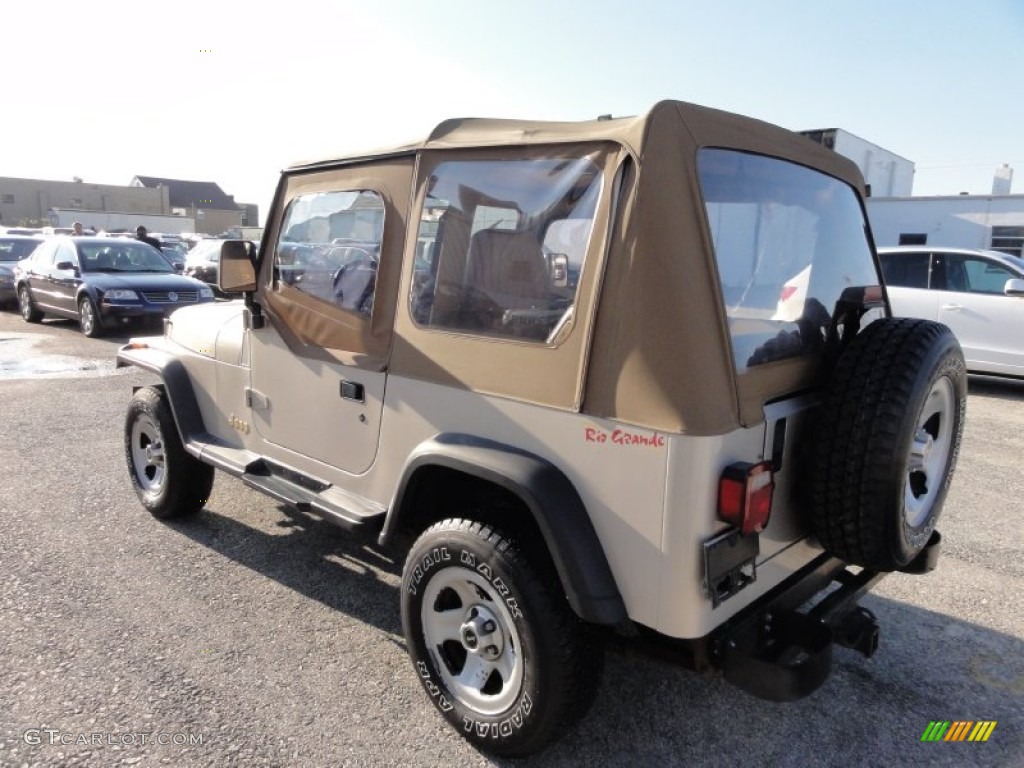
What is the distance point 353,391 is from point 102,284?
1050cm

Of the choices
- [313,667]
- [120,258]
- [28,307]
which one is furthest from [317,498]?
[28,307]

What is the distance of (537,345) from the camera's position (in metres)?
2.31

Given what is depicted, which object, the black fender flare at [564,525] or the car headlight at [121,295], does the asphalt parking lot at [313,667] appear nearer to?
the black fender flare at [564,525]

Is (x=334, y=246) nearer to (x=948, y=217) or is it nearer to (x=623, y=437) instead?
(x=623, y=437)

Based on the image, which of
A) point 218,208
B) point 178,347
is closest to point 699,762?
point 178,347

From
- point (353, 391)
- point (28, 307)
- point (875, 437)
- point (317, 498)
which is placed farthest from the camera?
point (28, 307)

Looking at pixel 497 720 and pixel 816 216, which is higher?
pixel 816 216

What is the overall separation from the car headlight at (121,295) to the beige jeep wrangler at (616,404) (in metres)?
9.72

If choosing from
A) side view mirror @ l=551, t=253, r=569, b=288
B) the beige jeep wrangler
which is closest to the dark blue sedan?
the beige jeep wrangler

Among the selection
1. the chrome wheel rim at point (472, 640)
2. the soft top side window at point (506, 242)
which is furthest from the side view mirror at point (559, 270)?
the chrome wheel rim at point (472, 640)

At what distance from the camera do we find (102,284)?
37.6 feet

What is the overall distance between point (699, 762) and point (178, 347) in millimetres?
3441

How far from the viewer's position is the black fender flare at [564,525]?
82.8 inches

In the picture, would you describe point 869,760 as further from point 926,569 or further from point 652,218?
point 652,218
